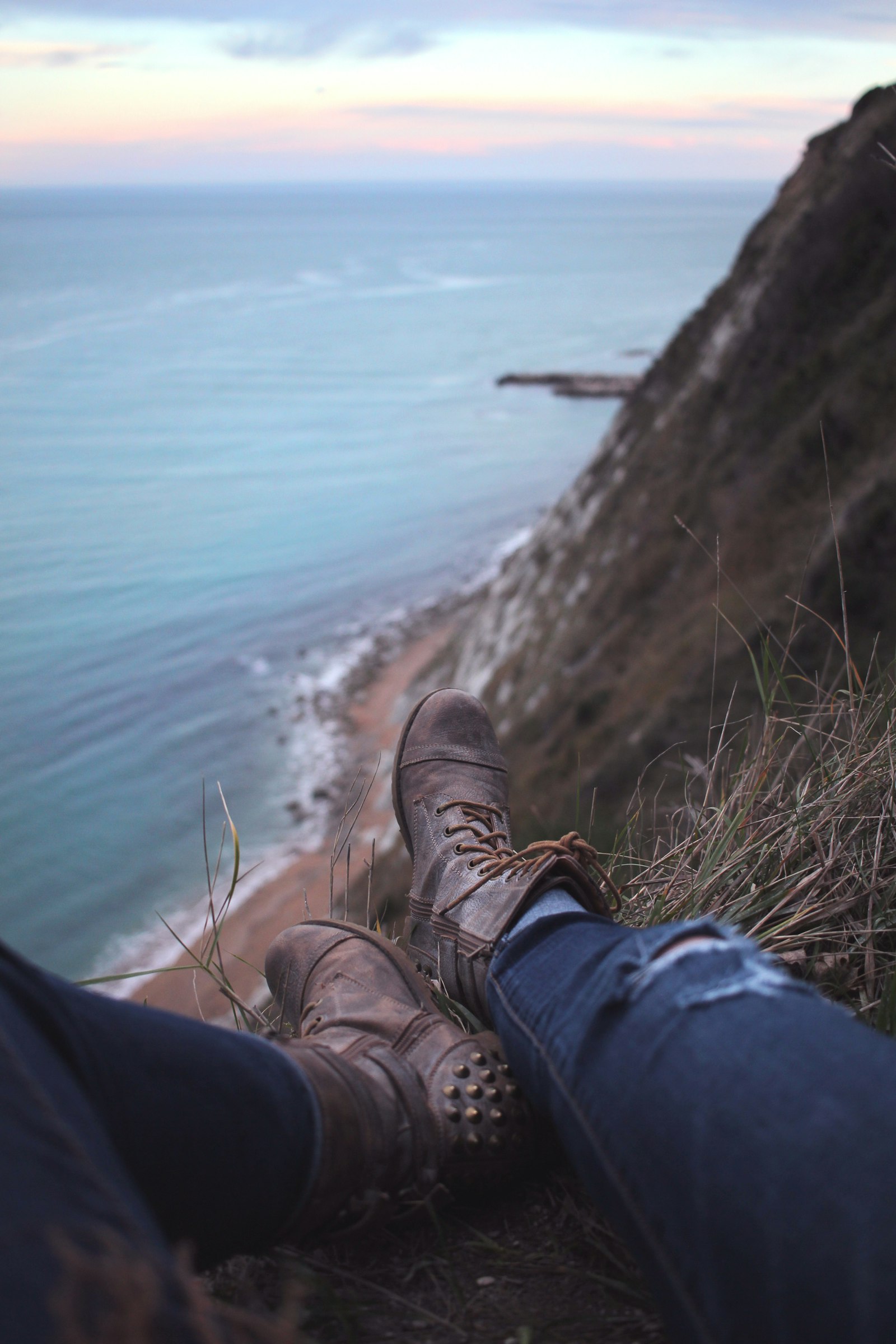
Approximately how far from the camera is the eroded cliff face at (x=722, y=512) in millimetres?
10156

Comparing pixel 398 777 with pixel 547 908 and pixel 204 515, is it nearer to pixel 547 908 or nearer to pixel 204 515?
pixel 547 908

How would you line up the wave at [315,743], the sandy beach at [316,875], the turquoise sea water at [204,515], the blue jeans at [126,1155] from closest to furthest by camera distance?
the blue jeans at [126,1155] → the sandy beach at [316,875] → the wave at [315,743] → the turquoise sea water at [204,515]

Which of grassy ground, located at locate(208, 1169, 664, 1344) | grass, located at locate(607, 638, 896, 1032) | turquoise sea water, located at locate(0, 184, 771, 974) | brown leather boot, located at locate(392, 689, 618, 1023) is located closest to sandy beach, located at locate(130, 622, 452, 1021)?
turquoise sea water, located at locate(0, 184, 771, 974)

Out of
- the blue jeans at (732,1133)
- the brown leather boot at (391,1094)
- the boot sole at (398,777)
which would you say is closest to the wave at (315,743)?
the boot sole at (398,777)

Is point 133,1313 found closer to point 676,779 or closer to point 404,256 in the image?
point 676,779

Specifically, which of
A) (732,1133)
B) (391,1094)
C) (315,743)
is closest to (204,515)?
(315,743)

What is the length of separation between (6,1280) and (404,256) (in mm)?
135706

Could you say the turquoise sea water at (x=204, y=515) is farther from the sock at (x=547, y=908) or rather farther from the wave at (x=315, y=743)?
the sock at (x=547, y=908)

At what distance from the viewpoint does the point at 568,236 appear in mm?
155375

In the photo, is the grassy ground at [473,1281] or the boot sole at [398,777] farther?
the boot sole at [398,777]

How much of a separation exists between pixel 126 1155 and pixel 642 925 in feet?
3.95

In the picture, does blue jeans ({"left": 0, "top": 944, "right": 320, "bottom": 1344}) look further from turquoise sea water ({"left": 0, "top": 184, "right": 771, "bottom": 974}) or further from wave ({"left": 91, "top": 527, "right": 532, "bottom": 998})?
turquoise sea water ({"left": 0, "top": 184, "right": 771, "bottom": 974})

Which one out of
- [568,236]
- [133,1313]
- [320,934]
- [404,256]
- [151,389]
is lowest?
[320,934]

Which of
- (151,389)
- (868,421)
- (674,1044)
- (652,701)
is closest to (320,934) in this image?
(674,1044)
